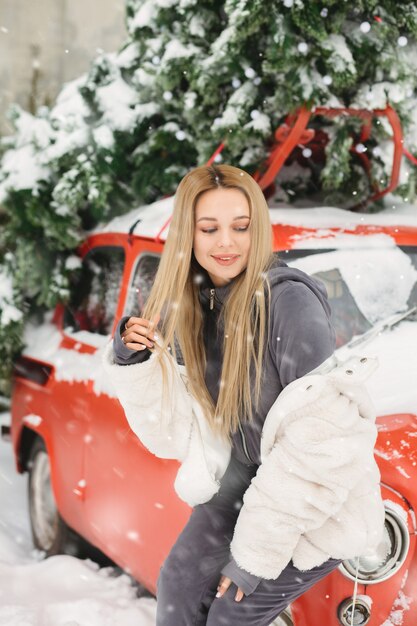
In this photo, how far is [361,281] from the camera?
2.95m

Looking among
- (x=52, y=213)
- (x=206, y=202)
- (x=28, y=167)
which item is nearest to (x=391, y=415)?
(x=206, y=202)

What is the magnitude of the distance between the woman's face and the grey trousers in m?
0.62

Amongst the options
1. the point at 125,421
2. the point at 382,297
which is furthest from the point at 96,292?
the point at 382,297

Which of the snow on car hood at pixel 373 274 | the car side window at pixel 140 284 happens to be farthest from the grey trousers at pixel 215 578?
the car side window at pixel 140 284

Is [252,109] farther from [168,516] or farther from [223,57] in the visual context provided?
[168,516]

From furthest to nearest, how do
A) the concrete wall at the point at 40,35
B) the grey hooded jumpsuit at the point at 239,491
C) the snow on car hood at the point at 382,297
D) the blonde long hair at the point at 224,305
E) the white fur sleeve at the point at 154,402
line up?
the concrete wall at the point at 40,35 → the snow on car hood at the point at 382,297 → the white fur sleeve at the point at 154,402 → the blonde long hair at the point at 224,305 → the grey hooded jumpsuit at the point at 239,491

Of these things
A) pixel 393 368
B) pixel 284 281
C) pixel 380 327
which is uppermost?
pixel 284 281

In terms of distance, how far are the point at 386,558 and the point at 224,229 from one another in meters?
1.06

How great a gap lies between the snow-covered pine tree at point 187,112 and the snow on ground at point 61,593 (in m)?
1.26

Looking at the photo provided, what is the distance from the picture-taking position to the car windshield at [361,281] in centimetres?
286

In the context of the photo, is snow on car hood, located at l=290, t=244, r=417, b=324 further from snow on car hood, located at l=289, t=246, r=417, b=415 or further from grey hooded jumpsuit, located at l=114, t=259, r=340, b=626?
grey hooded jumpsuit, located at l=114, t=259, r=340, b=626

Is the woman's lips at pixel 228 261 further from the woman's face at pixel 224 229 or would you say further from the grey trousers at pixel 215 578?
the grey trousers at pixel 215 578

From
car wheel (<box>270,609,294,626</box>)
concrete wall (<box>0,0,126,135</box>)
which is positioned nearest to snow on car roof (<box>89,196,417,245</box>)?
car wheel (<box>270,609,294,626</box>)

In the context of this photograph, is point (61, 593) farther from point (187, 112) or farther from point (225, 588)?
point (187, 112)
